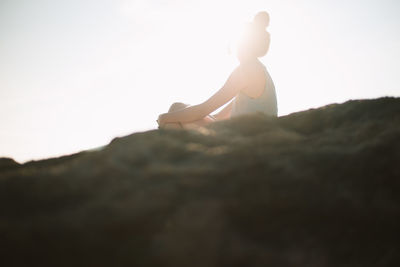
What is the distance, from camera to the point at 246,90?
3807 millimetres

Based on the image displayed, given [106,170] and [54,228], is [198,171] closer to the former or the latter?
[106,170]

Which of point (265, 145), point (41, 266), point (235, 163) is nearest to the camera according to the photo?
point (41, 266)

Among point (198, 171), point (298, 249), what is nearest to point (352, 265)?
point (298, 249)

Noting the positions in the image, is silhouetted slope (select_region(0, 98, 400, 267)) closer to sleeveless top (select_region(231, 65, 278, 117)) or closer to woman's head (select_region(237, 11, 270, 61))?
sleeveless top (select_region(231, 65, 278, 117))

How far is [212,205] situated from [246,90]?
2.61 metres

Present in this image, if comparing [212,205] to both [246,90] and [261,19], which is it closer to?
[246,90]

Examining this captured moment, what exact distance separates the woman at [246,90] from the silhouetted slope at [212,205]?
151cm

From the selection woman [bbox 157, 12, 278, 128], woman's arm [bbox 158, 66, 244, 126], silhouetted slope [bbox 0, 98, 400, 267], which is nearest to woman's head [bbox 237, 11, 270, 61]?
woman [bbox 157, 12, 278, 128]

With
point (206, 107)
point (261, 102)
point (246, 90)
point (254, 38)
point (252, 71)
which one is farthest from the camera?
point (254, 38)

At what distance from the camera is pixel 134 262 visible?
1303 millimetres

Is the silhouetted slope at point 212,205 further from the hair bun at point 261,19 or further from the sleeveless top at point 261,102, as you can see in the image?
the hair bun at point 261,19

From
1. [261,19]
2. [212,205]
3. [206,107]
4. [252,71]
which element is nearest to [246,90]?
[252,71]

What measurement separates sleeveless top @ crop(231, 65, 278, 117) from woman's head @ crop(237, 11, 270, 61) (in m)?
0.31

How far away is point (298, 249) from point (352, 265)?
0.26 m
